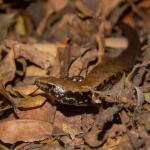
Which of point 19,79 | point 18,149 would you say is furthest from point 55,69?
point 18,149

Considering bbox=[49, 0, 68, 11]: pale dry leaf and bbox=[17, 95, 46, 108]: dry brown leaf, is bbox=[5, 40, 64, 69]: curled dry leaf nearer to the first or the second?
bbox=[17, 95, 46, 108]: dry brown leaf


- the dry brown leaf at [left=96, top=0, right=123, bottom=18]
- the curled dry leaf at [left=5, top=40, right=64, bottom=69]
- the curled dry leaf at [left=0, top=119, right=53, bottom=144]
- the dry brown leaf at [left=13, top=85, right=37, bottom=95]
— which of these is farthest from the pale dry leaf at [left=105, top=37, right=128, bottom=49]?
the curled dry leaf at [left=0, top=119, right=53, bottom=144]

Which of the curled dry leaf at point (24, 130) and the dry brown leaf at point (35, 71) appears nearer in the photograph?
the curled dry leaf at point (24, 130)

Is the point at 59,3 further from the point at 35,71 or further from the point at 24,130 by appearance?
the point at 24,130

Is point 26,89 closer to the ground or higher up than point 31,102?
higher up

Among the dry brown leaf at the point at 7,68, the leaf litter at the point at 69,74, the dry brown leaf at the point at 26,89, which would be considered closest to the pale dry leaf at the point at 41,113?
the leaf litter at the point at 69,74

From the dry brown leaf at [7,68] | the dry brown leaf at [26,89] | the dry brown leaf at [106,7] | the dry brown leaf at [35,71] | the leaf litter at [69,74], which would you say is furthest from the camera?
the dry brown leaf at [106,7]

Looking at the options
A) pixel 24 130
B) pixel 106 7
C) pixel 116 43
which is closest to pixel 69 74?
pixel 24 130

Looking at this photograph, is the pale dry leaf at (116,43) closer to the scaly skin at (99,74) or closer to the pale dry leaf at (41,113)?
the scaly skin at (99,74)

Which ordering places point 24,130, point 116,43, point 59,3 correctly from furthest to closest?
1. point 59,3
2. point 116,43
3. point 24,130
